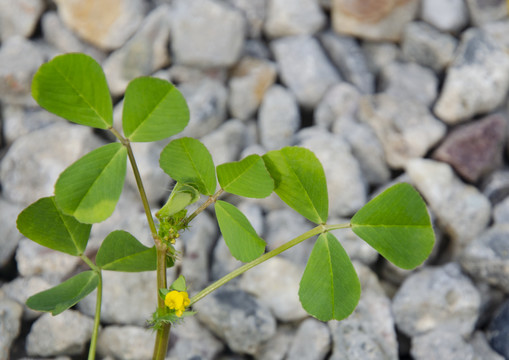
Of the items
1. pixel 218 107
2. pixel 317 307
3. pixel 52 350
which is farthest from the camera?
pixel 218 107

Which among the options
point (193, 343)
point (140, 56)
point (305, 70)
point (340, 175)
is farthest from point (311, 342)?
point (140, 56)

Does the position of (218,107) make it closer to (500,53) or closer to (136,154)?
(136,154)

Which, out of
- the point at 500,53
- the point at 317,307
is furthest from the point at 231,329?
the point at 500,53

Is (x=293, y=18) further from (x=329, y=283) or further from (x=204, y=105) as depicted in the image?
(x=329, y=283)

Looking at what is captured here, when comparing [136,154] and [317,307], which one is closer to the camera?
[317,307]

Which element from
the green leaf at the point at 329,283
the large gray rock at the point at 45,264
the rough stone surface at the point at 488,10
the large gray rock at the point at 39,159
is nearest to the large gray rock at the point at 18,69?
the large gray rock at the point at 39,159

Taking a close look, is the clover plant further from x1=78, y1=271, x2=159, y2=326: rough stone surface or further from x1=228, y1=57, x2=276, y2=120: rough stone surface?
x1=228, y1=57, x2=276, y2=120: rough stone surface
